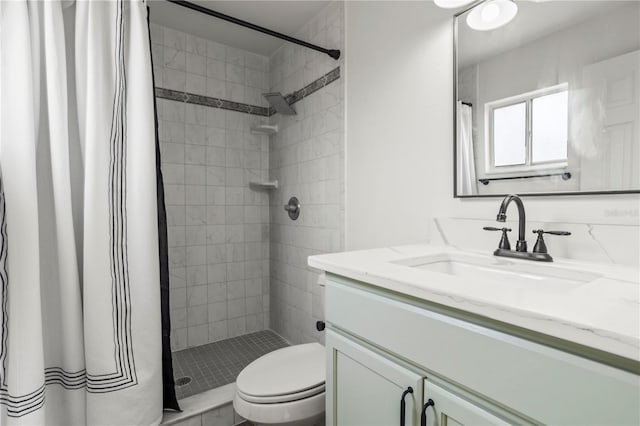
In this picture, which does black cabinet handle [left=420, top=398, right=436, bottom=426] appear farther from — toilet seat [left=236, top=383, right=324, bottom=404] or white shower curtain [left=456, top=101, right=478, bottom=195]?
white shower curtain [left=456, top=101, right=478, bottom=195]

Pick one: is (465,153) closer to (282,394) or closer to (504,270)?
(504,270)

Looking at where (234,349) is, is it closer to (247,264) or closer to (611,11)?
(247,264)

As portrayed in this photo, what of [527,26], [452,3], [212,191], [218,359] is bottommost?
[218,359]

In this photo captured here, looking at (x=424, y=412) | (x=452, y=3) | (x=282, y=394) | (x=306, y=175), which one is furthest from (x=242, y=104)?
(x=424, y=412)

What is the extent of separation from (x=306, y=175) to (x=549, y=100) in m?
1.45

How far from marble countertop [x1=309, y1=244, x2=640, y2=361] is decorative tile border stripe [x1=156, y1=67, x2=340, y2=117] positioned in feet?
4.62

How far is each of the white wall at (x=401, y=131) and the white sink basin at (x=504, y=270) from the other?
0.69 ft

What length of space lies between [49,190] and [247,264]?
151 centimetres

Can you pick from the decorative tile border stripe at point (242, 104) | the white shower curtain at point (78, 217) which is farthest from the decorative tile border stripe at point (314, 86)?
the white shower curtain at point (78, 217)

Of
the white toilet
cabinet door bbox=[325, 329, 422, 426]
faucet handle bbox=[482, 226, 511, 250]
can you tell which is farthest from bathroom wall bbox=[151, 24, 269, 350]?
faucet handle bbox=[482, 226, 511, 250]

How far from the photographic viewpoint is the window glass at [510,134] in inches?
42.6

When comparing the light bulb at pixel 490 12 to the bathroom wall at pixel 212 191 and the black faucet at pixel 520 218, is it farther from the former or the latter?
the bathroom wall at pixel 212 191

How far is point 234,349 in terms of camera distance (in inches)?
93.0

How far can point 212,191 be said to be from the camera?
2.47 meters
